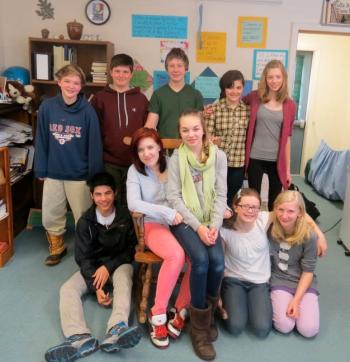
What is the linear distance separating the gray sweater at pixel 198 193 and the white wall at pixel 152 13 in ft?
5.36

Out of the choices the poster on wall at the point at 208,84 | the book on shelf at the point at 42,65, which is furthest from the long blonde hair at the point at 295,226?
the book on shelf at the point at 42,65

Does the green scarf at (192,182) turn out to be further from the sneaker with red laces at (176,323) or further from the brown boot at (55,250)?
the brown boot at (55,250)

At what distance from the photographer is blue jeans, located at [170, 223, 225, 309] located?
1814mm

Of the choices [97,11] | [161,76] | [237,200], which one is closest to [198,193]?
[237,200]

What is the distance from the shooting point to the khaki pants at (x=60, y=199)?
8.24 ft

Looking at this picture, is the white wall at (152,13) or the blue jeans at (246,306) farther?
the white wall at (152,13)

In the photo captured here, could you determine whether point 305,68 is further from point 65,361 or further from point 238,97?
point 65,361

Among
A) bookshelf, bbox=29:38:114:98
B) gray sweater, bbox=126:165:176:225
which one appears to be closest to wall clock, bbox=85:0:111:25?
bookshelf, bbox=29:38:114:98

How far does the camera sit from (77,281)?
216 cm

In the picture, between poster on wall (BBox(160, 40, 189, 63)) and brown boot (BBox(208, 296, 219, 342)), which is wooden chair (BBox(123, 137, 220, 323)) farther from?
poster on wall (BBox(160, 40, 189, 63))

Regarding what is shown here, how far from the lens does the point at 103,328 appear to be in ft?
6.51

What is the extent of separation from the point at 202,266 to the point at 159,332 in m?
0.40

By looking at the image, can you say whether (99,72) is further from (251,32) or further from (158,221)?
(158,221)

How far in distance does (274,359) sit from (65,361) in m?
0.96
